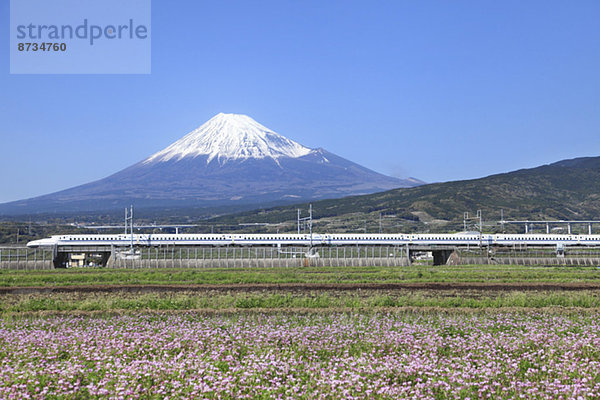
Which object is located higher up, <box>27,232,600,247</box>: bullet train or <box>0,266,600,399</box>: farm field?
<box>27,232,600,247</box>: bullet train

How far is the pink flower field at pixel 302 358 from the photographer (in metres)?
12.8

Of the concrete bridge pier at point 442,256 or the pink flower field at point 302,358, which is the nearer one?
the pink flower field at point 302,358

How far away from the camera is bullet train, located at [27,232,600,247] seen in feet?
309

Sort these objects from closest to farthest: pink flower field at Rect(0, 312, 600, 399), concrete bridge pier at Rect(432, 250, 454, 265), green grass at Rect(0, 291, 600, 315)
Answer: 1. pink flower field at Rect(0, 312, 600, 399)
2. green grass at Rect(0, 291, 600, 315)
3. concrete bridge pier at Rect(432, 250, 454, 265)

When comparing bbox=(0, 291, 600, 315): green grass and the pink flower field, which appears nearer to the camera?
the pink flower field

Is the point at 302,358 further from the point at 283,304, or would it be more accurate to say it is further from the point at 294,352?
the point at 283,304

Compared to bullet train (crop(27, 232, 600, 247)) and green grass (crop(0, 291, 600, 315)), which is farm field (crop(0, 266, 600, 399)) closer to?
green grass (crop(0, 291, 600, 315))

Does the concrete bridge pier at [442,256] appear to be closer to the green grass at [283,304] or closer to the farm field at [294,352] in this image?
the green grass at [283,304]

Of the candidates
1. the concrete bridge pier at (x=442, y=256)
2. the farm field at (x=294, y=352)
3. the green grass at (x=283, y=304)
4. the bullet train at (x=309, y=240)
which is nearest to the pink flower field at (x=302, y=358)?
the farm field at (x=294, y=352)

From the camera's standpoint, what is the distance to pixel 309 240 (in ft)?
325

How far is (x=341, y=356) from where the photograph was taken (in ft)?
53.6

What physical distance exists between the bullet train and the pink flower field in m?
71.8

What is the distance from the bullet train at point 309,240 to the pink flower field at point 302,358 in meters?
71.8

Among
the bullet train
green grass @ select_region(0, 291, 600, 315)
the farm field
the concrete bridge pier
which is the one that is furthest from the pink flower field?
the bullet train
